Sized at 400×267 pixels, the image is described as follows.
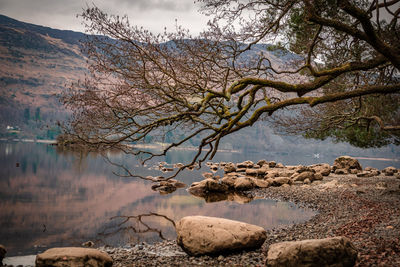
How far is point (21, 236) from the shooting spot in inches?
361

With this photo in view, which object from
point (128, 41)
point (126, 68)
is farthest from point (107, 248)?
point (128, 41)

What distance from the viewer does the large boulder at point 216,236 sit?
630 centimetres

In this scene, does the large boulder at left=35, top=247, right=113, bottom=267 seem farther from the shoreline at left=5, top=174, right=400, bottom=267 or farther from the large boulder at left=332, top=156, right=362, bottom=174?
the large boulder at left=332, top=156, right=362, bottom=174

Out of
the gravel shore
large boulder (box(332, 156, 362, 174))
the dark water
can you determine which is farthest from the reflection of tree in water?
large boulder (box(332, 156, 362, 174))

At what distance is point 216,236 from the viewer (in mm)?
6410

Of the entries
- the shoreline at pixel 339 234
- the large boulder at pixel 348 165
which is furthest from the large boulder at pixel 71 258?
the large boulder at pixel 348 165

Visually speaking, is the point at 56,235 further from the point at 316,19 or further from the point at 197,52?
the point at 316,19

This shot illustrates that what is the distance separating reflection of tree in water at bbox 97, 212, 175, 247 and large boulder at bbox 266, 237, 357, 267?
16.6ft

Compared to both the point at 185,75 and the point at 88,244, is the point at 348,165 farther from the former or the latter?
the point at 88,244

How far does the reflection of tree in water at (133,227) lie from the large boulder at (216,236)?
95.6 inches

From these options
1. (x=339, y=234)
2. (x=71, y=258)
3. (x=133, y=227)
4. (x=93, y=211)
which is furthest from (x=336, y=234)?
(x=93, y=211)

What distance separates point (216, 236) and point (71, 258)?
305 cm

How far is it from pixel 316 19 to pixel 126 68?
5.27 m

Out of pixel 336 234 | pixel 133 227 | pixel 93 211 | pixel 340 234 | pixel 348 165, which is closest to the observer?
pixel 340 234
